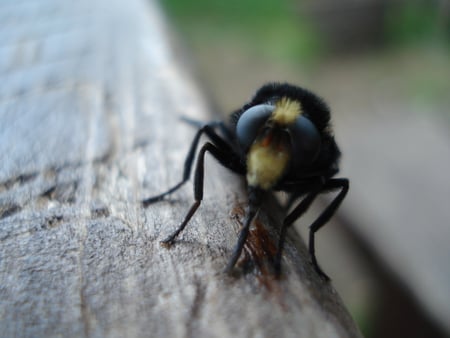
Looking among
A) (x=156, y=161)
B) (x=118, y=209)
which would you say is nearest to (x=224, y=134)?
(x=156, y=161)

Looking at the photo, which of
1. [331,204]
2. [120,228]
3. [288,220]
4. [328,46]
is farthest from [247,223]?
[328,46]

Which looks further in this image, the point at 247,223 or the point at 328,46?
the point at 328,46

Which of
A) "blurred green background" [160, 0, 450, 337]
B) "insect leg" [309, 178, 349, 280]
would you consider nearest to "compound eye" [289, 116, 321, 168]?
"insect leg" [309, 178, 349, 280]

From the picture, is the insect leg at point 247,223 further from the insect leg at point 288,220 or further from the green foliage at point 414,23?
the green foliage at point 414,23

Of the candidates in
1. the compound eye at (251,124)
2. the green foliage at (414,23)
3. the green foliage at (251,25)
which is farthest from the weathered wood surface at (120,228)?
the green foliage at (414,23)

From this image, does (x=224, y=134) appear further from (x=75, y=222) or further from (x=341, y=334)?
(x=341, y=334)

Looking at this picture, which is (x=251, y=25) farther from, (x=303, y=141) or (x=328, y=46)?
(x=303, y=141)
